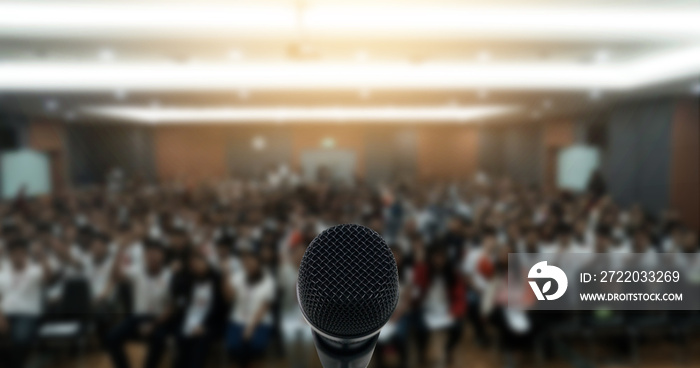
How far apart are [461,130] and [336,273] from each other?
37.9 feet

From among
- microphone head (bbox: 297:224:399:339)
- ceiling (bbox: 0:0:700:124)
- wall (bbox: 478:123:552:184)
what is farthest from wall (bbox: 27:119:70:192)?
microphone head (bbox: 297:224:399:339)

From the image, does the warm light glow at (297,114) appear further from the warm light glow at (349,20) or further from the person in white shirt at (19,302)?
the person in white shirt at (19,302)

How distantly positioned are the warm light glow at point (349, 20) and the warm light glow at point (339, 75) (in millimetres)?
1466

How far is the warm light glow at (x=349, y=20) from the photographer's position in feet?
11.1

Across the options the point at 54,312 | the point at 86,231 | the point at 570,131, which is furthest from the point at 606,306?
the point at 570,131

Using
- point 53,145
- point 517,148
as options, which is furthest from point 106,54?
point 517,148

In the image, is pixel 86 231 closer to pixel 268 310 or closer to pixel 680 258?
pixel 268 310

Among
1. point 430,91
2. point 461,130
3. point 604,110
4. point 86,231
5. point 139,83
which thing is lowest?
point 461,130

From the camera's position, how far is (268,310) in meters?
3.59

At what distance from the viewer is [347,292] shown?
64cm

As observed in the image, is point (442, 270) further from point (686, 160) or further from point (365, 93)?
point (686, 160)

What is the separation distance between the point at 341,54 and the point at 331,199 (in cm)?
224

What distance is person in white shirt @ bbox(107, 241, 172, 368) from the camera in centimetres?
362

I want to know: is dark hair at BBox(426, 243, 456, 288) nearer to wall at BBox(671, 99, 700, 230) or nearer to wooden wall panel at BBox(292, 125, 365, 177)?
wall at BBox(671, 99, 700, 230)
